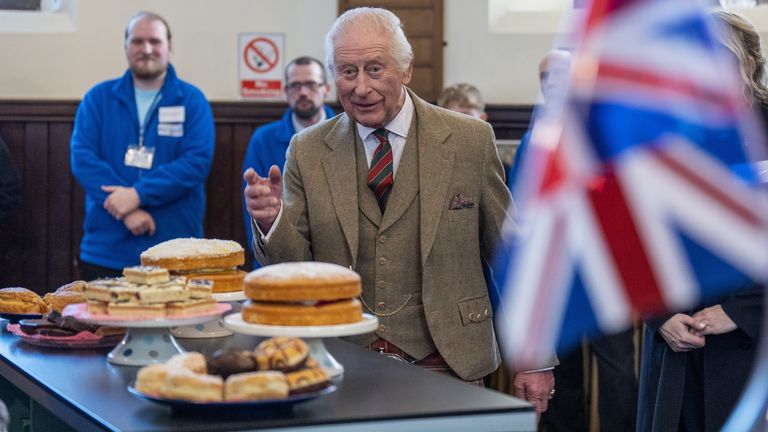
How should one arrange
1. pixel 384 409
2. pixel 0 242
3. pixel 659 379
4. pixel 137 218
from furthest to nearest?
pixel 0 242 < pixel 137 218 < pixel 659 379 < pixel 384 409

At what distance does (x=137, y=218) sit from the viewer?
6.19 metres

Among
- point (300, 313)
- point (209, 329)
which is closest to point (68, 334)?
point (209, 329)

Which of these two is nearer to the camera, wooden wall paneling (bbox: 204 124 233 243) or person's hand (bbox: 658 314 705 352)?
person's hand (bbox: 658 314 705 352)

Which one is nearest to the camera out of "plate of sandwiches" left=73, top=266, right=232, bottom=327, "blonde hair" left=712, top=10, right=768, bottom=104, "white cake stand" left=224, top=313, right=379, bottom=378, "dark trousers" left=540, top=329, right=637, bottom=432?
"white cake stand" left=224, top=313, right=379, bottom=378

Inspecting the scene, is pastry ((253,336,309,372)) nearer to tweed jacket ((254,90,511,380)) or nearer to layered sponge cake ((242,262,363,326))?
layered sponge cake ((242,262,363,326))

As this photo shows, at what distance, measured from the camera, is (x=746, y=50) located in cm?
333

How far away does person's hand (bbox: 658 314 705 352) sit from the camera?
3.57 m

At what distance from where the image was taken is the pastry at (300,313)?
2.53 metres

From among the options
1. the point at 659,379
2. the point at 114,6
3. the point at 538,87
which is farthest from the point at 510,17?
the point at 659,379

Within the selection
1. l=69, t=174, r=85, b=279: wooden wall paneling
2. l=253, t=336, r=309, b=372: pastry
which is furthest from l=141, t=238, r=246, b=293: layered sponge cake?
l=69, t=174, r=85, b=279: wooden wall paneling

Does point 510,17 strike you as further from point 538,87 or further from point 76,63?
point 76,63

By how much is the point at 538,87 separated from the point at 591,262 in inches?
232

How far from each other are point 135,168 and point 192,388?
435 centimetres

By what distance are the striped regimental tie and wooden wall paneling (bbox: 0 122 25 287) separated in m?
4.35
